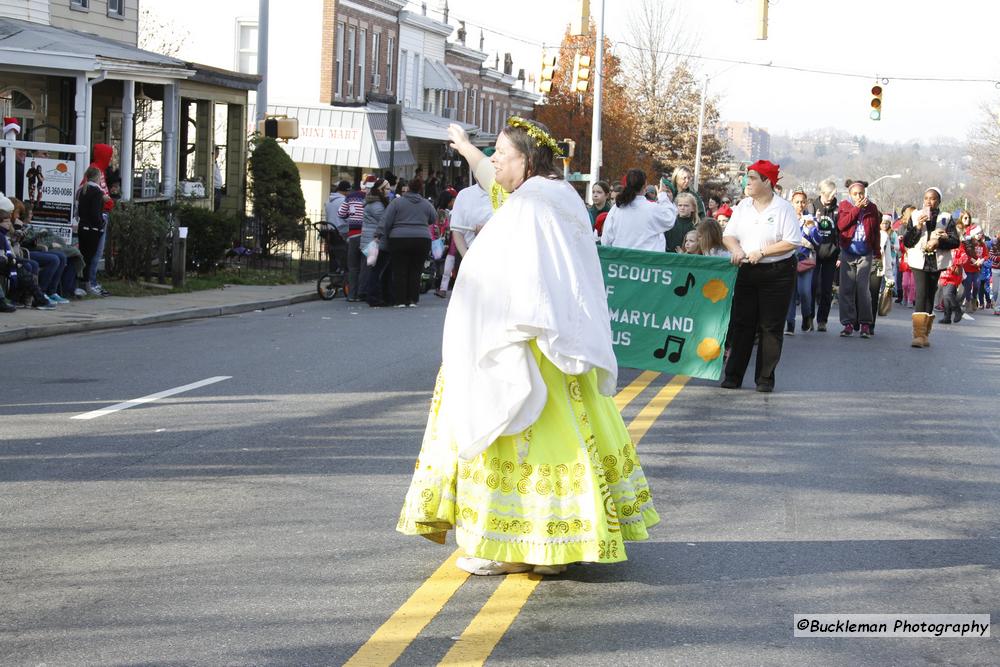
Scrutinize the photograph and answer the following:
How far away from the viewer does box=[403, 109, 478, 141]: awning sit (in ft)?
156

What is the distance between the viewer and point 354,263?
2148 centimetres

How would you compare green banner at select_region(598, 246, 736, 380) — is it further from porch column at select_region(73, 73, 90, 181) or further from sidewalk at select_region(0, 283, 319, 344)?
porch column at select_region(73, 73, 90, 181)

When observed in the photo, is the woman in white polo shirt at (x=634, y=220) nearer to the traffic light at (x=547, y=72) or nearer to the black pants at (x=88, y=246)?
the black pants at (x=88, y=246)

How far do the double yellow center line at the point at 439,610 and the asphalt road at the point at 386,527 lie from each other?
0.05 m

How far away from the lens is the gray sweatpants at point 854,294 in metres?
17.8

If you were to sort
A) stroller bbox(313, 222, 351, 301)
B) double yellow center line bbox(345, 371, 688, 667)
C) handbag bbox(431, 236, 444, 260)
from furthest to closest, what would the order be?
handbag bbox(431, 236, 444, 260), stroller bbox(313, 222, 351, 301), double yellow center line bbox(345, 371, 688, 667)

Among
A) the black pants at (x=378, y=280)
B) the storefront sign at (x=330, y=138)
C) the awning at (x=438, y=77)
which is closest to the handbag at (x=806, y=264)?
the black pants at (x=378, y=280)

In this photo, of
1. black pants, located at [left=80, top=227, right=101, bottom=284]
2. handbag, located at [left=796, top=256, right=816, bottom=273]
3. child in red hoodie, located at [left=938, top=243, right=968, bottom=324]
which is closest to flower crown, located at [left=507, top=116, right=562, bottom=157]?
handbag, located at [left=796, top=256, right=816, bottom=273]

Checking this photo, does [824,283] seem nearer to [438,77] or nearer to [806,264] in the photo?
[806,264]

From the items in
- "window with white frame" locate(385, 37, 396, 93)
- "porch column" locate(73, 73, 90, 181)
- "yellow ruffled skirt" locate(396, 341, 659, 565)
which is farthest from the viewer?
"window with white frame" locate(385, 37, 396, 93)

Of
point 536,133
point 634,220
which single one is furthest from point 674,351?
point 536,133

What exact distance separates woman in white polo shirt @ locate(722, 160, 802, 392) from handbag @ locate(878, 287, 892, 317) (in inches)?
446

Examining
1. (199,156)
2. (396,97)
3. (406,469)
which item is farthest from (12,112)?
(396,97)

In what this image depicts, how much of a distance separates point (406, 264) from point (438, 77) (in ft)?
119
